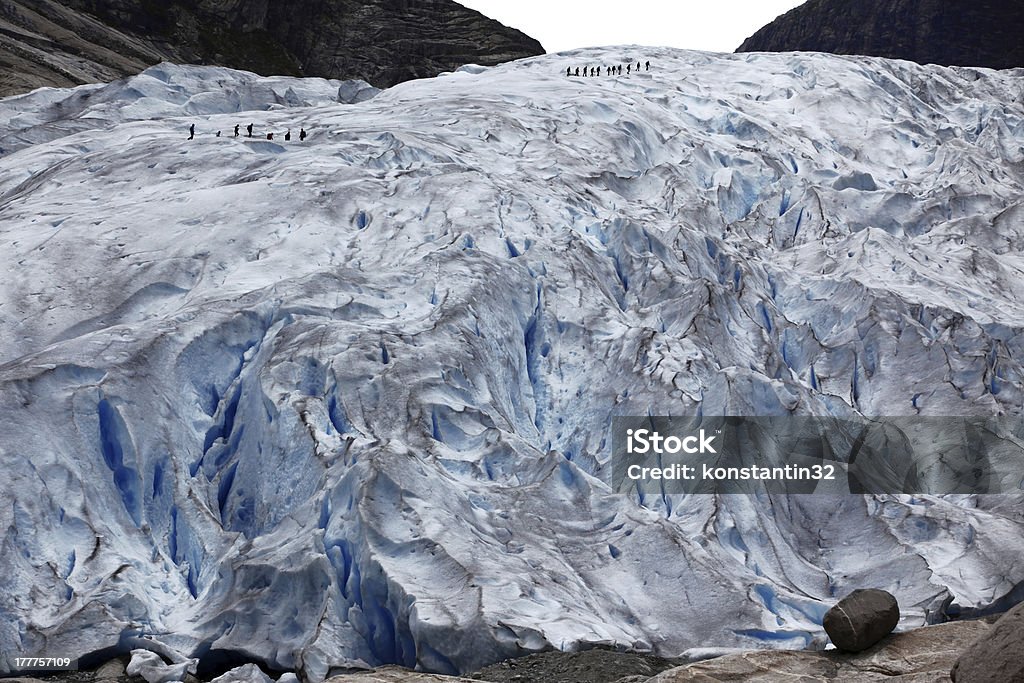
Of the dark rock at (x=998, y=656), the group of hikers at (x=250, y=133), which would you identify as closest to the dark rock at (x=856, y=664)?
the dark rock at (x=998, y=656)

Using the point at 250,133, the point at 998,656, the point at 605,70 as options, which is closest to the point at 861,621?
the point at 998,656

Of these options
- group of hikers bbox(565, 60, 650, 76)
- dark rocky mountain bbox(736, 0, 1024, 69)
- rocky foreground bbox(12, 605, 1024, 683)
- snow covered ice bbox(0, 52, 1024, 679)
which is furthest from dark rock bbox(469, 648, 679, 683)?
dark rocky mountain bbox(736, 0, 1024, 69)

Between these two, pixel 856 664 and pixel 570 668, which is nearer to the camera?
pixel 856 664

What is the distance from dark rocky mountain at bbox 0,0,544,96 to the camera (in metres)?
62.6

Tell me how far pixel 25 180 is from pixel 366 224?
22.4 feet

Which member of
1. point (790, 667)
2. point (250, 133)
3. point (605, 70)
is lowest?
point (790, 667)

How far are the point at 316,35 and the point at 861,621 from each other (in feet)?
213

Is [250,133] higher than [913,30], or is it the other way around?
[913,30]

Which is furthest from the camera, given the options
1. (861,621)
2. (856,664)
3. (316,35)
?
(316,35)

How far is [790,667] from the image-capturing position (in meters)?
8.58

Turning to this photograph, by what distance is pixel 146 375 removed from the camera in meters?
12.5

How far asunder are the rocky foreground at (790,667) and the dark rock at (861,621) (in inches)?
3.3

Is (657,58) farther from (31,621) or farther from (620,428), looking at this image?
(31,621)

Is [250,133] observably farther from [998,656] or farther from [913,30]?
[913,30]
